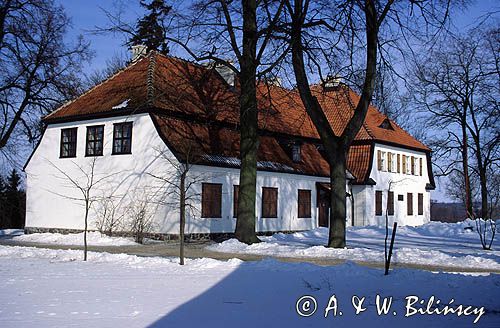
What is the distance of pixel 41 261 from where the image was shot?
16.6 meters

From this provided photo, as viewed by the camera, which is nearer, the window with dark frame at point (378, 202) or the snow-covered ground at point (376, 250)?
the snow-covered ground at point (376, 250)

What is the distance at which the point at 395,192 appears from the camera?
140ft

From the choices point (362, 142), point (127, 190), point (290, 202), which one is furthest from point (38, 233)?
point (362, 142)

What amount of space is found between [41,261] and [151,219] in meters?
9.28

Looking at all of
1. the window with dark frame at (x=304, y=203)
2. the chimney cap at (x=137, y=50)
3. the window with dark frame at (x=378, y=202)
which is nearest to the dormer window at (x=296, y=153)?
the window with dark frame at (x=304, y=203)

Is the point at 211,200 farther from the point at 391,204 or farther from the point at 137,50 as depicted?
the point at 391,204

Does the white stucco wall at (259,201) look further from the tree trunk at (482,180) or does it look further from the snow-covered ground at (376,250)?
the tree trunk at (482,180)

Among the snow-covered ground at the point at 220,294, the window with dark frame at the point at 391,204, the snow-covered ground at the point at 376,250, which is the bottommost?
the snow-covered ground at the point at 220,294

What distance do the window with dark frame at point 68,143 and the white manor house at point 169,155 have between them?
50mm

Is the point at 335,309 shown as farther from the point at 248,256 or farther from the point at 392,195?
the point at 392,195

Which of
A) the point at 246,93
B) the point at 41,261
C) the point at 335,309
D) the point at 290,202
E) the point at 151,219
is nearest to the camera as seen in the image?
the point at 335,309

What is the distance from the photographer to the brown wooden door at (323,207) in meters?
35.2

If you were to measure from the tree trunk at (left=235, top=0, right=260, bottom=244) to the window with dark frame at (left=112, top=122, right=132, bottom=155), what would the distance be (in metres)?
6.81

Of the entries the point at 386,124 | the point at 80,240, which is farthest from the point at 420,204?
the point at 80,240
